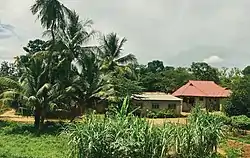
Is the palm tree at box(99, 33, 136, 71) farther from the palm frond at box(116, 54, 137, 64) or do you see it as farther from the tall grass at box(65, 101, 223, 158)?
the tall grass at box(65, 101, 223, 158)

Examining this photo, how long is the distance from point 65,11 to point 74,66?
135 inches

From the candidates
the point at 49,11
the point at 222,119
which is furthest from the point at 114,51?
the point at 222,119


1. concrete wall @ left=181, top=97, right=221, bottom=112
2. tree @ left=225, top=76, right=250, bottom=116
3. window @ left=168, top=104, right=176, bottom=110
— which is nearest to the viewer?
tree @ left=225, top=76, right=250, bottom=116

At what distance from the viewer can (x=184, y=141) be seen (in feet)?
37.3

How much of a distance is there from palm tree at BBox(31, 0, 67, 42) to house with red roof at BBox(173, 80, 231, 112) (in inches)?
754


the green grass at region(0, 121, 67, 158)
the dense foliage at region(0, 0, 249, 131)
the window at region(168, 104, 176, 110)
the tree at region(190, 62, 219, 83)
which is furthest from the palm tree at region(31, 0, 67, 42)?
the tree at region(190, 62, 219, 83)

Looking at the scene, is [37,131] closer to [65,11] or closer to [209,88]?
[65,11]

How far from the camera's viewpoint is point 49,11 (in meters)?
23.7

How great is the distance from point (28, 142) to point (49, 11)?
821cm

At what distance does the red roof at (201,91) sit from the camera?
40.5 m

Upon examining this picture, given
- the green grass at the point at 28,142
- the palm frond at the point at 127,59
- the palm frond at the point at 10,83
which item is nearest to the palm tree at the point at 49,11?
the palm frond at the point at 10,83

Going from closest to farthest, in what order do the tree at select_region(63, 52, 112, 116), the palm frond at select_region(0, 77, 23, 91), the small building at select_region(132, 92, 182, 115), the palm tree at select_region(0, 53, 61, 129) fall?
the palm tree at select_region(0, 53, 61, 129)
the palm frond at select_region(0, 77, 23, 91)
the tree at select_region(63, 52, 112, 116)
the small building at select_region(132, 92, 182, 115)

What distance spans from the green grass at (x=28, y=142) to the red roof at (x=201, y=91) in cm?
1956

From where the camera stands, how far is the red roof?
1596 inches
